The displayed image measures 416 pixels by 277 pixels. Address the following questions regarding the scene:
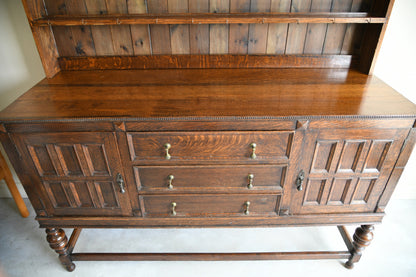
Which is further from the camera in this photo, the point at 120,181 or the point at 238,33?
the point at 238,33

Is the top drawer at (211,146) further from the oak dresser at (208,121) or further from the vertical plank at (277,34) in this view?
the vertical plank at (277,34)

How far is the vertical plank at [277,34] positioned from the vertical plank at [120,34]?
2.62 ft

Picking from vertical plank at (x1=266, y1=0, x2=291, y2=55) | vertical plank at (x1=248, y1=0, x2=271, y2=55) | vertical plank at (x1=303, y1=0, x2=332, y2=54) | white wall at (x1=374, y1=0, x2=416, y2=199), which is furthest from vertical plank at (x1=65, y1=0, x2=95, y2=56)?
white wall at (x1=374, y1=0, x2=416, y2=199)

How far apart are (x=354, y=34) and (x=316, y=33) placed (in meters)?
0.22

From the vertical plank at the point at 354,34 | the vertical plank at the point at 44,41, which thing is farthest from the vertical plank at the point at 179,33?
the vertical plank at the point at 354,34

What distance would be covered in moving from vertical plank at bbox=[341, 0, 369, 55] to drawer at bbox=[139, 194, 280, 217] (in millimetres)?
955

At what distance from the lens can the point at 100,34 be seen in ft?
5.16

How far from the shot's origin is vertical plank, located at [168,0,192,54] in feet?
4.90

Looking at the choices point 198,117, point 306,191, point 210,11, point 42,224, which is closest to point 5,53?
point 42,224

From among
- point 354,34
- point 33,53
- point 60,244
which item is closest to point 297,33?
point 354,34

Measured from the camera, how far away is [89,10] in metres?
1.51

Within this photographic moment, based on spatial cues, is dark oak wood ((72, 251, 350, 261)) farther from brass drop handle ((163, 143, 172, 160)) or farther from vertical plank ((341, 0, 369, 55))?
vertical plank ((341, 0, 369, 55))

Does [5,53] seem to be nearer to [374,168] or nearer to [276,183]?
[276,183]

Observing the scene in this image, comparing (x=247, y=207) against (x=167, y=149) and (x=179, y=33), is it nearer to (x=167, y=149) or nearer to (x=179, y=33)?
(x=167, y=149)
